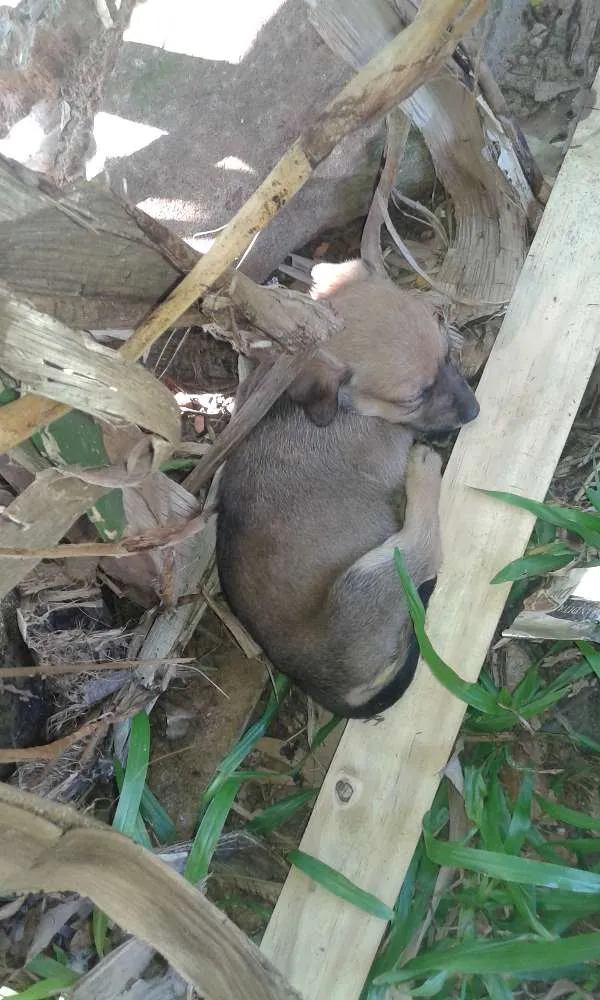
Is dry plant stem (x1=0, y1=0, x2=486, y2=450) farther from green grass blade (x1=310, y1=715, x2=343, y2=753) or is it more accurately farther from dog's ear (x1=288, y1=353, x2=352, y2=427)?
green grass blade (x1=310, y1=715, x2=343, y2=753)

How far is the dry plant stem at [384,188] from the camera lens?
3.24m

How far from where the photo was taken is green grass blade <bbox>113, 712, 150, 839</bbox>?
10.2 feet

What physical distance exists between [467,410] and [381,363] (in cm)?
42

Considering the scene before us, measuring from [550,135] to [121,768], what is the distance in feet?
11.8

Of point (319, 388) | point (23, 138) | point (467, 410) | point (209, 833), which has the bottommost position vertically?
point (209, 833)

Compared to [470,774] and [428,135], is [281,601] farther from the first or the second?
[428,135]

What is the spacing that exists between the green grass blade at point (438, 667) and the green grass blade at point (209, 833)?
39.4 inches

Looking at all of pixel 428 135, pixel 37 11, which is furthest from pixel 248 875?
pixel 37 11

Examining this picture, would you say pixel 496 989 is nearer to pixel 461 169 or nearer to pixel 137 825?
pixel 137 825

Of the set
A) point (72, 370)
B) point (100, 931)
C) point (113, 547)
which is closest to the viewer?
point (72, 370)

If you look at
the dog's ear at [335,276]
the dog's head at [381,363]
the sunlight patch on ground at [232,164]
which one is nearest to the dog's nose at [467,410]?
the dog's head at [381,363]

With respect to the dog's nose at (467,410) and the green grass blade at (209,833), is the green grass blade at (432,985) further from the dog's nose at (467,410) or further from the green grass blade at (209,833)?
the dog's nose at (467,410)

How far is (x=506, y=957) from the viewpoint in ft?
8.64

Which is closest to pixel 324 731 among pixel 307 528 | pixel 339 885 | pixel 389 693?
pixel 389 693
